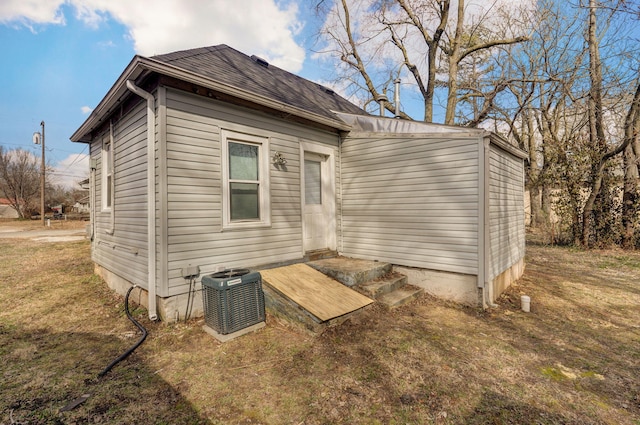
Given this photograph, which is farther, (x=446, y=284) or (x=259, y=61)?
(x=259, y=61)

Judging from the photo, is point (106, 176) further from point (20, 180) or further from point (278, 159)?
point (20, 180)

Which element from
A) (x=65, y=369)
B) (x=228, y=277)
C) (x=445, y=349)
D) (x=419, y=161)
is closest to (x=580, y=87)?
(x=419, y=161)

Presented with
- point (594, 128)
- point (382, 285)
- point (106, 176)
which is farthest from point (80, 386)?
point (594, 128)

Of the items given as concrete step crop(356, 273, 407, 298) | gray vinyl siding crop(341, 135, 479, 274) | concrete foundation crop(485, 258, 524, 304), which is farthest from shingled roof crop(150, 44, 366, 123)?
concrete foundation crop(485, 258, 524, 304)

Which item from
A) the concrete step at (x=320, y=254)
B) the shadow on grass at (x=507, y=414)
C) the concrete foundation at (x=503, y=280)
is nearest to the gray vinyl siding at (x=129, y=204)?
the concrete step at (x=320, y=254)

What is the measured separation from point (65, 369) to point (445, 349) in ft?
13.0

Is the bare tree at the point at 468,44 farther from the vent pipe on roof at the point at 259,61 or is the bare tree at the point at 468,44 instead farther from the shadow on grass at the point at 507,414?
the shadow on grass at the point at 507,414

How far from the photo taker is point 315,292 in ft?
14.1

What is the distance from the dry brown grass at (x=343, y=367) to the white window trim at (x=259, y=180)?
1532 mm

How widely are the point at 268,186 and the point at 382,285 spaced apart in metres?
2.51

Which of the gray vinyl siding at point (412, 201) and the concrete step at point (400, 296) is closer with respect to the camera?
the concrete step at point (400, 296)

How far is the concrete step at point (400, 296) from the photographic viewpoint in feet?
14.7

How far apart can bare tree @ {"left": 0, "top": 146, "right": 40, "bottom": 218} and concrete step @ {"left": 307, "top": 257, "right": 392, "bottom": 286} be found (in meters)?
36.9

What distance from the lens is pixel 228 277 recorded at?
376 centimetres
